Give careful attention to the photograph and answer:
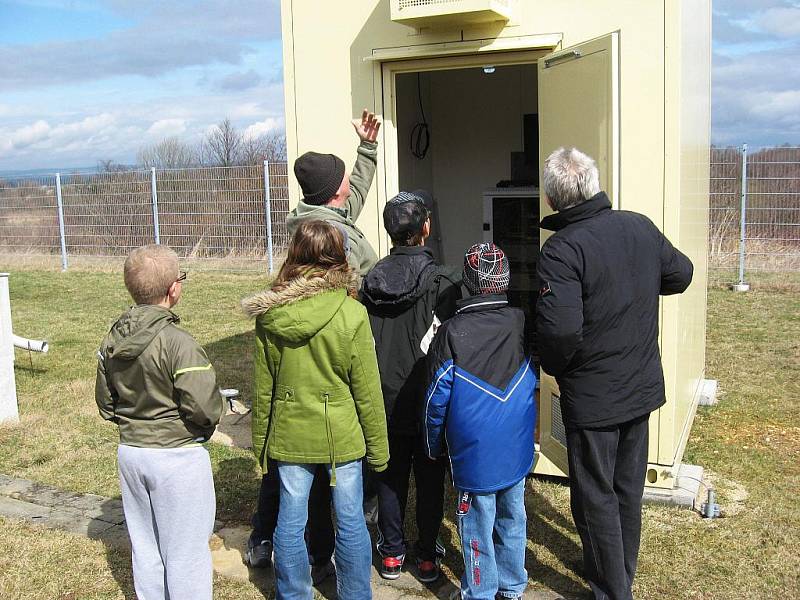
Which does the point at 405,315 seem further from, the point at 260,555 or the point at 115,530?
the point at 115,530

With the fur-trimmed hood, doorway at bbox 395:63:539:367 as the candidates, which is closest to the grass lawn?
the fur-trimmed hood

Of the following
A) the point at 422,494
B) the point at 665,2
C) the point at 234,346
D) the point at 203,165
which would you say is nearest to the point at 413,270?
the point at 422,494

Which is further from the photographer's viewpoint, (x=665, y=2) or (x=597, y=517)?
(x=665, y=2)

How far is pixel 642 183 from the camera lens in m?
3.97

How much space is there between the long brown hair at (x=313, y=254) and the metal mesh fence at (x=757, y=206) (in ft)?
33.5

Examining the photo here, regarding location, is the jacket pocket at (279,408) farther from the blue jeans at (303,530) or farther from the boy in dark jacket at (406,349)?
the boy in dark jacket at (406,349)

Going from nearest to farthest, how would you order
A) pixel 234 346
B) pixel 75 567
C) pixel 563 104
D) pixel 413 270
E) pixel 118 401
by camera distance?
pixel 118 401 → pixel 413 270 → pixel 75 567 → pixel 563 104 → pixel 234 346

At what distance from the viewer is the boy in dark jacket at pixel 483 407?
2984 mm

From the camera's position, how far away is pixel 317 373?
9.76ft

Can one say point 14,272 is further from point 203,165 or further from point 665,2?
point 665,2

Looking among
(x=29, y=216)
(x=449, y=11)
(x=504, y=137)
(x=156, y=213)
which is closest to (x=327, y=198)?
(x=449, y=11)

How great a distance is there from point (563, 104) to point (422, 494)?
199 cm

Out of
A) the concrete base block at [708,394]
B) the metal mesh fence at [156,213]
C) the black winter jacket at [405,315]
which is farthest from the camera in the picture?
the metal mesh fence at [156,213]

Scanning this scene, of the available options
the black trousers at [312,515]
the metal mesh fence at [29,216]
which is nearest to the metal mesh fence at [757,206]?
the black trousers at [312,515]
